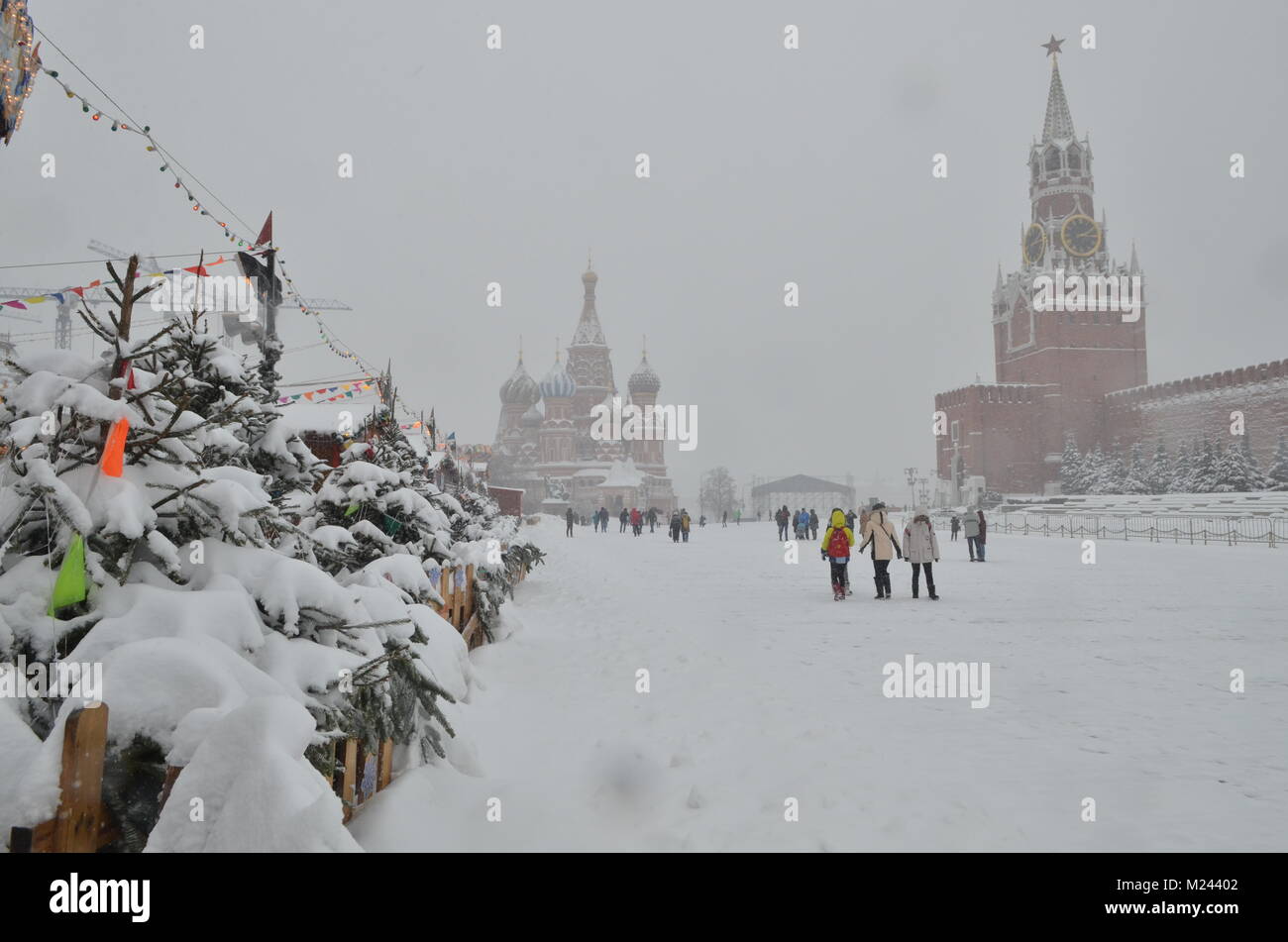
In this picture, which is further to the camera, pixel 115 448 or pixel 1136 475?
pixel 1136 475

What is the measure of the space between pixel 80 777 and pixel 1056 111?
88821mm

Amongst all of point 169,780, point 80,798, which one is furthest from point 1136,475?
point 80,798

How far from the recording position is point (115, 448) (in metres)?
2.53

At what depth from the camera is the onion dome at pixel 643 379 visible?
83750mm

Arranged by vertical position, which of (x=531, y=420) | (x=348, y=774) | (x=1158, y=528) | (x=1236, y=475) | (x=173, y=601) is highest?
(x=531, y=420)

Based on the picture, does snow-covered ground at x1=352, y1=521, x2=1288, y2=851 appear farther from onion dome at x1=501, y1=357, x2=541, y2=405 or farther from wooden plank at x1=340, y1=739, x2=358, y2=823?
onion dome at x1=501, y1=357, x2=541, y2=405

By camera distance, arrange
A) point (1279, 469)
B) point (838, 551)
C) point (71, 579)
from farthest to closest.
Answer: point (1279, 469)
point (838, 551)
point (71, 579)

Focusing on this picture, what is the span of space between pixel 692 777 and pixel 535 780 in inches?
32.0

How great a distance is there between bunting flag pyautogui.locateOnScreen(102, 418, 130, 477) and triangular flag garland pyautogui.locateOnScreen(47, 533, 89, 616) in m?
0.22

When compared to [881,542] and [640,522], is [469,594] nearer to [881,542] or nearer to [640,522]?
[881,542]

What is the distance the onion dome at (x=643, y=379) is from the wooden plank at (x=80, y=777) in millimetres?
82357

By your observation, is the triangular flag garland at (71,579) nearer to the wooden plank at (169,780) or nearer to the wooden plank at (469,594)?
the wooden plank at (169,780)
